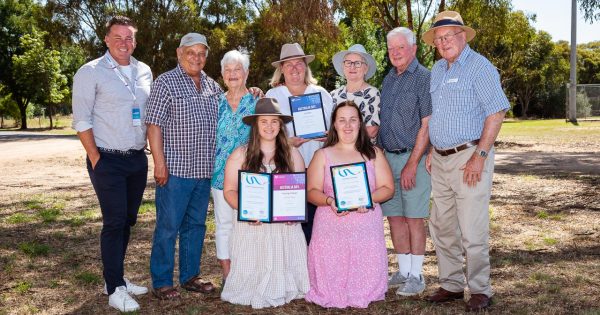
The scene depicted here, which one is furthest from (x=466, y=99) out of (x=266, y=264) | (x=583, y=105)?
(x=583, y=105)

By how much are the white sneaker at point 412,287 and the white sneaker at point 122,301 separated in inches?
93.6

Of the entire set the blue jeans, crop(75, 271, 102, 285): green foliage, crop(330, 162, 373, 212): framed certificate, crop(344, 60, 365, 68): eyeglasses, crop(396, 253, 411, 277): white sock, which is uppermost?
crop(344, 60, 365, 68): eyeglasses

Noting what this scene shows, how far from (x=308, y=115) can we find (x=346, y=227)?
3.73ft

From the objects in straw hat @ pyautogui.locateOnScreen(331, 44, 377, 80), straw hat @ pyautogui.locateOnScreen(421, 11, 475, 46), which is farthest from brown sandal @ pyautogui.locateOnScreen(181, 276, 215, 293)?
straw hat @ pyautogui.locateOnScreen(421, 11, 475, 46)

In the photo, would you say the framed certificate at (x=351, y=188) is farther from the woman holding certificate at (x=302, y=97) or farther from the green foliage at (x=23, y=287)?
the green foliage at (x=23, y=287)

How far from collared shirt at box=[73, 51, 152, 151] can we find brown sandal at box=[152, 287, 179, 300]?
133 centimetres

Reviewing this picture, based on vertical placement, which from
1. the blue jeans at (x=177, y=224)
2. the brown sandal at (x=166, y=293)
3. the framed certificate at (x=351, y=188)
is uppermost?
the framed certificate at (x=351, y=188)

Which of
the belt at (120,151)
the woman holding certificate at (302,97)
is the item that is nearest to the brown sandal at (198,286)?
the woman holding certificate at (302,97)

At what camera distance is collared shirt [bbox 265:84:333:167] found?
580cm

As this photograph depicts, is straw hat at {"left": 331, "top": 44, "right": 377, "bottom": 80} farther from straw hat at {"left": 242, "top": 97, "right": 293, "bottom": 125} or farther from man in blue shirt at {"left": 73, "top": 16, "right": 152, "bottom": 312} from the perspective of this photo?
man in blue shirt at {"left": 73, "top": 16, "right": 152, "bottom": 312}

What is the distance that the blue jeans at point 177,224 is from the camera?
5.43m

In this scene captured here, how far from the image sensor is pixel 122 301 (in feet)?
17.1

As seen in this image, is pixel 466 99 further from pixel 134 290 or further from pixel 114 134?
pixel 134 290

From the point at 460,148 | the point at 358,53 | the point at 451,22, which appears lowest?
the point at 460,148
